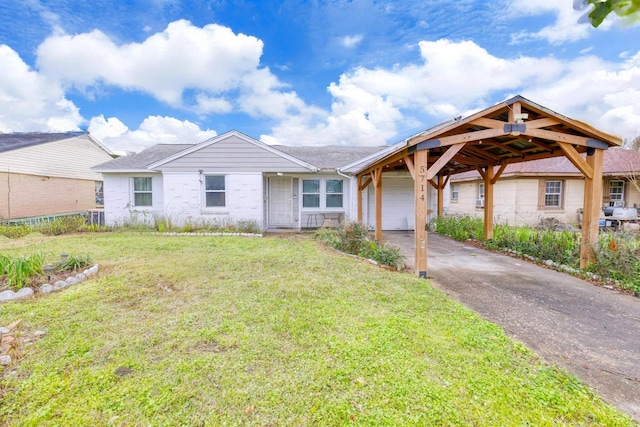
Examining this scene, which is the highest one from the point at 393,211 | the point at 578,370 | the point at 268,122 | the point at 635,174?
the point at 268,122

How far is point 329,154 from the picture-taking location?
47.7 feet

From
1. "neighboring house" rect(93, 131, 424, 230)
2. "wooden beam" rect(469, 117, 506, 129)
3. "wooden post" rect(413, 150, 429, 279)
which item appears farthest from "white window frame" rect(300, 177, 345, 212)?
"wooden beam" rect(469, 117, 506, 129)

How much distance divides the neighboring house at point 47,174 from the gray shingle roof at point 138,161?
4.46 meters

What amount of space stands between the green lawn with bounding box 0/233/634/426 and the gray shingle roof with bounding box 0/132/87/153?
13990 mm

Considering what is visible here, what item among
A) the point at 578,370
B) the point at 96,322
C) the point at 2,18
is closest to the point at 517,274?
the point at 578,370

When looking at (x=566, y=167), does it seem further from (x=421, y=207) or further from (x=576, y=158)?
(x=421, y=207)

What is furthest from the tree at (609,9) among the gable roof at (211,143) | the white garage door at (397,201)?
the white garage door at (397,201)

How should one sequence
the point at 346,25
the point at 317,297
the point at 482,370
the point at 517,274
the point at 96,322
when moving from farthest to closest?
the point at 346,25
the point at 517,274
the point at 317,297
the point at 96,322
the point at 482,370

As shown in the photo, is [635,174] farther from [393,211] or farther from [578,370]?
[578,370]

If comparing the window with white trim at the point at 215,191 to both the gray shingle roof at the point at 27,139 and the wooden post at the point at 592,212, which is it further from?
the wooden post at the point at 592,212

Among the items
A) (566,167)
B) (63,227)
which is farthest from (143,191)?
(566,167)

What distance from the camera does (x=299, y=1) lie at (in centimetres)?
1028

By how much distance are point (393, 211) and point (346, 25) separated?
7734 mm

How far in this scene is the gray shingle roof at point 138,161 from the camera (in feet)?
38.8
